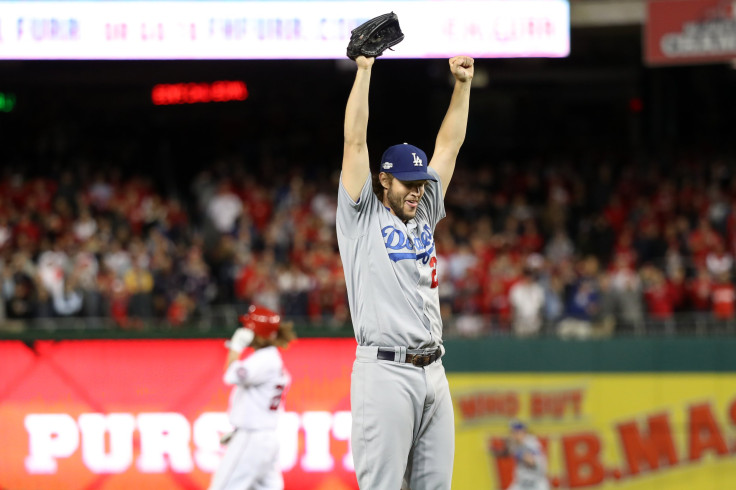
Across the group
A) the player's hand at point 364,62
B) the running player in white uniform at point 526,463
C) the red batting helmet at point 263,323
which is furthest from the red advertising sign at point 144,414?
the player's hand at point 364,62

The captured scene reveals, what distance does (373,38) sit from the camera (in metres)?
4.10

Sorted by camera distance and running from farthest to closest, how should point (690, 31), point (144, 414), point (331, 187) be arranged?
point (331, 187), point (690, 31), point (144, 414)

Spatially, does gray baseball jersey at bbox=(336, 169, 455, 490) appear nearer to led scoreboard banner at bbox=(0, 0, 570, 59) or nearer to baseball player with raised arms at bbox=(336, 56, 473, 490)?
baseball player with raised arms at bbox=(336, 56, 473, 490)

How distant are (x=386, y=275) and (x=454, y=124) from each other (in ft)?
2.60

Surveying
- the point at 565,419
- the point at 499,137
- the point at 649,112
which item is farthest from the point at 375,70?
the point at 565,419

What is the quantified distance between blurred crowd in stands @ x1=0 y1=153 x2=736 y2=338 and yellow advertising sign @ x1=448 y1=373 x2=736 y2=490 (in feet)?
1.84

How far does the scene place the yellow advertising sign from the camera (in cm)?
1089

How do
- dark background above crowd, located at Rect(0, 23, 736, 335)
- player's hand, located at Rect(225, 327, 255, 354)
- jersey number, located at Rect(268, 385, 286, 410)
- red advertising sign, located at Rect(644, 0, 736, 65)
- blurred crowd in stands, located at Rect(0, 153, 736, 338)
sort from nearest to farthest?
1. jersey number, located at Rect(268, 385, 286, 410)
2. player's hand, located at Rect(225, 327, 255, 354)
3. blurred crowd in stands, located at Rect(0, 153, 736, 338)
4. dark background above crowd, located at Rect(0, 23, 736, 335)
5. red advertising sign, located at Rect(644, 0, 736, 65)

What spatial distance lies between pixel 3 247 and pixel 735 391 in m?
8.52

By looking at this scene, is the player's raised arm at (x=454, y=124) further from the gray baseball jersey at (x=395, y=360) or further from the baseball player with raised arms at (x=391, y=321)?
the gray baseball jersey at (x=395, y=360)


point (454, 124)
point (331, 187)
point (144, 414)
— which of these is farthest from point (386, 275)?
point (331, 187)

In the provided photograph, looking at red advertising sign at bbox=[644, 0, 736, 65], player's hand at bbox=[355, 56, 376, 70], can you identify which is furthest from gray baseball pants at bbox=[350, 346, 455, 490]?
red advertising sign at bbox=[644, 0, 736, 65]

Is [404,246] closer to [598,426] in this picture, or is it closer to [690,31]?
[598,426]

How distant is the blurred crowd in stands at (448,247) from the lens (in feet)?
37.9
